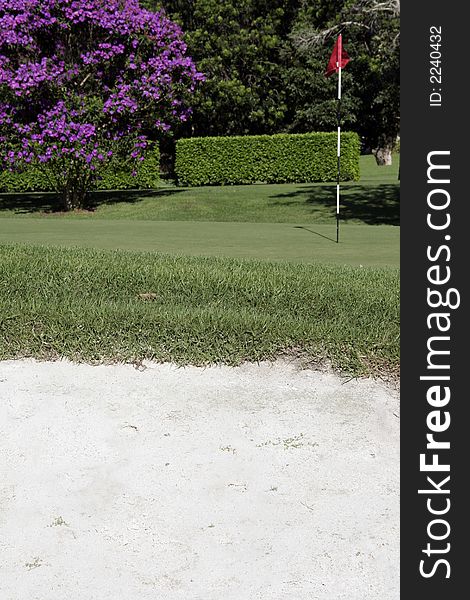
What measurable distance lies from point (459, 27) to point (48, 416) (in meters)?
3.24

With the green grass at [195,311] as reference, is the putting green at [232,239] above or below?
below

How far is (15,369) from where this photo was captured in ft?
15.2

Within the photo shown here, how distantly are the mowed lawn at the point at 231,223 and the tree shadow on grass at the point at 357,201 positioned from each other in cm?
2

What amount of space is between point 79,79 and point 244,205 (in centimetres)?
524

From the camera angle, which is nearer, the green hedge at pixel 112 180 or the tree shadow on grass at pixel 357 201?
the tree shadow on grass at pixel 357 201

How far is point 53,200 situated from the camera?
23.5 metres

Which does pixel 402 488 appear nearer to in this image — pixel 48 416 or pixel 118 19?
pixel 48 416

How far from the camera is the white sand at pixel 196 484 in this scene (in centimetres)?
315

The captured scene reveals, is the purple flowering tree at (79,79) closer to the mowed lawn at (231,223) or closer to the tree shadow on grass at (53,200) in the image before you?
the tree shadow on grass at (53,200)

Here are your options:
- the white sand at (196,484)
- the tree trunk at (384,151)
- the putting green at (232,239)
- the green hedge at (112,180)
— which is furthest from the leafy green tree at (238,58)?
the white sand at (196,484)

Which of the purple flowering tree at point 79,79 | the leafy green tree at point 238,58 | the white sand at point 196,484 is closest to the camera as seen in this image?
the white sand at point 196,484

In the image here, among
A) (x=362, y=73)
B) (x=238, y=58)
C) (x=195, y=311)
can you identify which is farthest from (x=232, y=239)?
(x=362, y=73)

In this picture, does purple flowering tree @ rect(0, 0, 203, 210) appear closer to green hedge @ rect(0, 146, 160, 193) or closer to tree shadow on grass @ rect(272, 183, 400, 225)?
tree shadow on grass @ rect(272, 183, 400, 225)

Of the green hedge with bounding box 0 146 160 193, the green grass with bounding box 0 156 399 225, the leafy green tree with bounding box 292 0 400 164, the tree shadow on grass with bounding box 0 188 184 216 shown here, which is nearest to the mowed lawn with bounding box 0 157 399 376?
the green grass with bounding box 0 156 399 225
